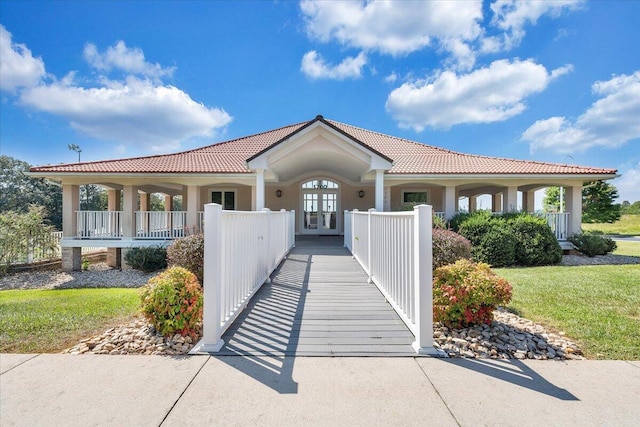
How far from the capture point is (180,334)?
380 cm

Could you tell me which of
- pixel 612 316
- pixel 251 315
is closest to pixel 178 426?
pixel 251 315

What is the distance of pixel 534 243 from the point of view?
1048 cm

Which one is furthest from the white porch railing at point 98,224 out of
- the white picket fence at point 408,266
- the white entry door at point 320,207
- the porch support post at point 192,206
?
the white picket fence at point 408,266

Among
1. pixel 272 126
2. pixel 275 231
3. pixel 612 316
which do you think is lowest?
pixel 612 316

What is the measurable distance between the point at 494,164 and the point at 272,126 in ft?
44.0

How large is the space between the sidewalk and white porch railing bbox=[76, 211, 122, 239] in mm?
11364

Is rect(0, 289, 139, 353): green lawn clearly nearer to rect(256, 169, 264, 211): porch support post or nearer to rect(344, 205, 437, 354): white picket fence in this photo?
rect(344, 205, 437, 354): white picket fence

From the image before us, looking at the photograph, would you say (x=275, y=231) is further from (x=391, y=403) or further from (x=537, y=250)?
(x=537, y=250)

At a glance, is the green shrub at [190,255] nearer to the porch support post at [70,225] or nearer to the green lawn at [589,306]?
the green lawn at [589,306]

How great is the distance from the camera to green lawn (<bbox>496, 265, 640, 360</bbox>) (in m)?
3.82

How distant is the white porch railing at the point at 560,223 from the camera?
1321 centimetres

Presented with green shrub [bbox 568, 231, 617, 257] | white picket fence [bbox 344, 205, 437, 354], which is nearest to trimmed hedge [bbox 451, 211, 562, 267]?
green shrub [bbox 568, 231, 617, 257]

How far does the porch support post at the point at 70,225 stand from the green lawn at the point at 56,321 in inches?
327

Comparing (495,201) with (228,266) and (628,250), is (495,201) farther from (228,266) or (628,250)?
(228,266)
